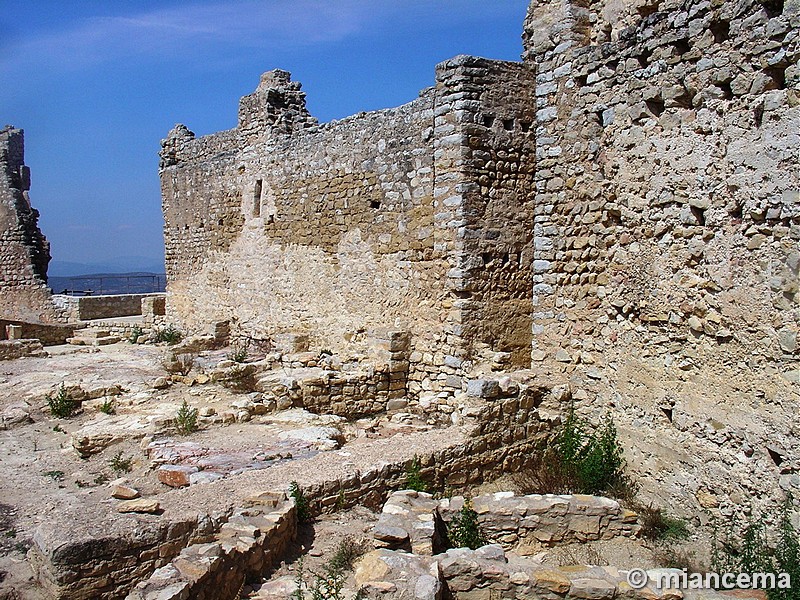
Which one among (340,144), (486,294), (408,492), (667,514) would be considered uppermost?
(340,144)

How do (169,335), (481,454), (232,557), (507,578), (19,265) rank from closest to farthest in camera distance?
1. (232,557)
2. (507,578)
3. (481,454)
4. (169,335)
5. (19,265)

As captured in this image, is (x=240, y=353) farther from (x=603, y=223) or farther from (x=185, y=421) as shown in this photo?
(x=603, y=223)

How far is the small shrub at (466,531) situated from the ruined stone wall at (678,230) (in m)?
2.01

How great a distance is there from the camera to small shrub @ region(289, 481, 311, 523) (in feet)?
18.8

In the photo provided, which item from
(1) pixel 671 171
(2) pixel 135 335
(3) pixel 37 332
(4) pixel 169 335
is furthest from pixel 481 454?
(3) pixel 37 332

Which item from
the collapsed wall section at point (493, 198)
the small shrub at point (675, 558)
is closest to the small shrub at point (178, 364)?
the collapsed wall section at point (493, 198)

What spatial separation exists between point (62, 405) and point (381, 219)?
5.25 m

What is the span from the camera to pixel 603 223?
724 cm

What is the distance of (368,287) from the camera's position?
10805 millimetres

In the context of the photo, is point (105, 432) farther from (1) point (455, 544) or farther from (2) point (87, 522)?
(1) point (455, 544)

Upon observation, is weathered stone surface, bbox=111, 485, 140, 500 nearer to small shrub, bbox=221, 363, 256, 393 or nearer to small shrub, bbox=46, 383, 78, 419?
small shrub, bbox=46, 383, 78, 419

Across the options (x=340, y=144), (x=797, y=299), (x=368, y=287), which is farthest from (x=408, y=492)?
(x=340, y=144)

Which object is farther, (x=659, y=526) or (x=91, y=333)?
(x=91, y=333)

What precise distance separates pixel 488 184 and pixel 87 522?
20.0 ft
